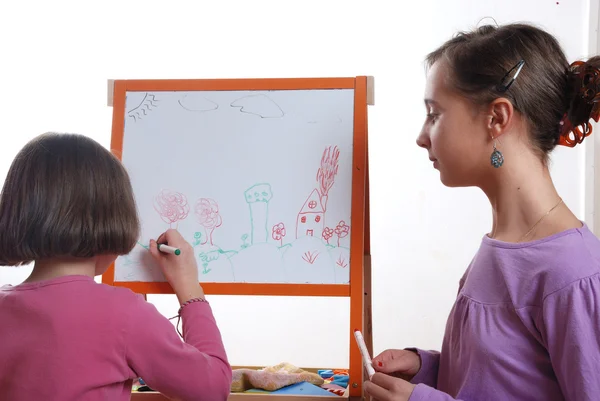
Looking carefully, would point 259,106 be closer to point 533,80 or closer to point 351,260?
point 351,260

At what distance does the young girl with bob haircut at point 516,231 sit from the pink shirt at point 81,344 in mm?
391

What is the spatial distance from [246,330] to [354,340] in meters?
1.26

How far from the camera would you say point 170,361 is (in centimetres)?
117

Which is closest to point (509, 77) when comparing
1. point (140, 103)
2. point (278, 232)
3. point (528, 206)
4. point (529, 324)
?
point (528, 206)

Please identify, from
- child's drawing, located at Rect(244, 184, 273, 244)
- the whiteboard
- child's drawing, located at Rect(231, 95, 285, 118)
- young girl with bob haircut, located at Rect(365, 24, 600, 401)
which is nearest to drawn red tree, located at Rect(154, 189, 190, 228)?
the whiteboard

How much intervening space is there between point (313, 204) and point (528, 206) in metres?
0.57

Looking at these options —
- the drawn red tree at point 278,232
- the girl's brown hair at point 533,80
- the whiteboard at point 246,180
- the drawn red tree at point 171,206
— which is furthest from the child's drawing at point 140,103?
the girl's brown hair at point 533,80

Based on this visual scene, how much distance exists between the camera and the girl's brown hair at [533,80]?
120 centimetres

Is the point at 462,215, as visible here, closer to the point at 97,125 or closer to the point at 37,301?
the point at 97,125

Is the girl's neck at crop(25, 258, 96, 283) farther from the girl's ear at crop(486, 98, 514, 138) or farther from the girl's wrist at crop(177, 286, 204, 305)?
the girl's ear at crop(486, 98, 514, 138)

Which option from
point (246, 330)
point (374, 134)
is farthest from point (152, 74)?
point (246, 330)

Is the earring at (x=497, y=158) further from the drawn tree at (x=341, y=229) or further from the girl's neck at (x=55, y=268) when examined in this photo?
Answer: the girl's neck at (x=55, y=268)

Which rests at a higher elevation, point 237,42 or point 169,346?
point 237,42

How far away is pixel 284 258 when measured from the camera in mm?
1612
